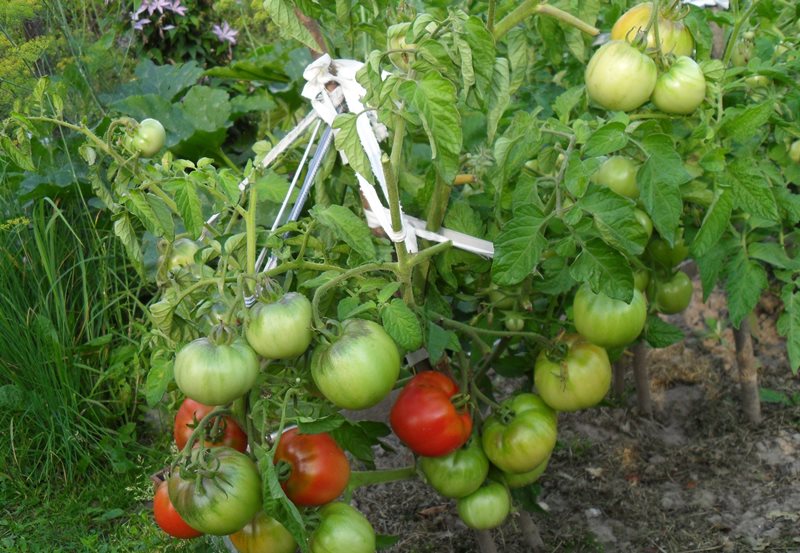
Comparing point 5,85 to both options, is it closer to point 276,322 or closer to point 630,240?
point 276,322

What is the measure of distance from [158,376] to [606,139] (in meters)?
0.76

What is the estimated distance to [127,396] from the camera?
2.63 meters

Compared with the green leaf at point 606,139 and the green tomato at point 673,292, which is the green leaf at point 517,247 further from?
the green tomato at point 673,292

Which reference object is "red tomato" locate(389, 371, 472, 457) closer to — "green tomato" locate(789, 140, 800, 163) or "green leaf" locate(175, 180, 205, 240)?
"green leaf" locate(175, 180, 205, 240)

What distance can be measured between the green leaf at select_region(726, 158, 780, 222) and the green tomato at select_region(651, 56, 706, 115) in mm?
190

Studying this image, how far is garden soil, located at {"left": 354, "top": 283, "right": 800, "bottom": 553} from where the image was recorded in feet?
6.34

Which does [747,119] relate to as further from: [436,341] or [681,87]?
[436,341]

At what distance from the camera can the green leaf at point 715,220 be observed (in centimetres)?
133

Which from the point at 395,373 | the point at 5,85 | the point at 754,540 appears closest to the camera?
the point at 395,373

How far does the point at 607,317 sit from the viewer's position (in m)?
1.30

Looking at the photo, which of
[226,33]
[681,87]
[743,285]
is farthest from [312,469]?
[226,33]

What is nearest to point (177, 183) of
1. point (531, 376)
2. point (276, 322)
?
point (276, 322)

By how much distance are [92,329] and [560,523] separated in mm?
1567

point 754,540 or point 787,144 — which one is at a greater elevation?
point 787,144
